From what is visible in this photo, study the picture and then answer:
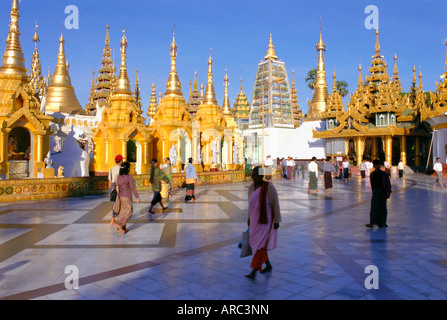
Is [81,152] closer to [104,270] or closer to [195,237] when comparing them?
[195,237]

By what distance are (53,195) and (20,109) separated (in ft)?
15.2

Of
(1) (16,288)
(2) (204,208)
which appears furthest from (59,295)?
(2) (204,208)

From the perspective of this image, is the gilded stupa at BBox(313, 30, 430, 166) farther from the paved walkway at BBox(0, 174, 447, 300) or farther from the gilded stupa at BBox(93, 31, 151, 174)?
the paved walkway at BBox(0, 174, 447, 300)

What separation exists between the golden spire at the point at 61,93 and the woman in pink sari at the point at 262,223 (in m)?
28.2

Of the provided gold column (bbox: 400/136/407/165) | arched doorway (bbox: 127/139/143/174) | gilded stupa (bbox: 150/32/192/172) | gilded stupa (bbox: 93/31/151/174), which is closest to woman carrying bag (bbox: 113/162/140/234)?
arched doorway (bbox: 127/139/143/174)

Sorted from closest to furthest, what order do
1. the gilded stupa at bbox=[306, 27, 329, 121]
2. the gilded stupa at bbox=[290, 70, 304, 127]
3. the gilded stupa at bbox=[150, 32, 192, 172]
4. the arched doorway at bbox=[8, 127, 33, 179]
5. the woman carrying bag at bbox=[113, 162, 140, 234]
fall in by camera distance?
the woman carrying bag at bbox=[113, 162, 140, 234], the arched doorway at bbox=[8, 127, 33, 179], the gilded stupa at bbox=[150, 32, 192, 172], the gilded stupa at bbox=[306, 27, 329, 121], the gilded stupa at bbox=[290, 70, 304, 127]

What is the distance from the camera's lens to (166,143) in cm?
2570

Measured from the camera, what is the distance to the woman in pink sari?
564cm

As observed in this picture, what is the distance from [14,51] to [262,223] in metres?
18.6

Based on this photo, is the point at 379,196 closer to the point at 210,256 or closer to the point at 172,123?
the point at 210,256

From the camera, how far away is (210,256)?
22.2 ft

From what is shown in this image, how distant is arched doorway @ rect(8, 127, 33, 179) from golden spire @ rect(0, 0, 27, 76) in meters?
3.05

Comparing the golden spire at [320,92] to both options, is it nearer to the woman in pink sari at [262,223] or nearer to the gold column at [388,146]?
the gold column at [388,146]

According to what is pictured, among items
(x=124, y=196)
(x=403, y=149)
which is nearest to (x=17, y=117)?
(x=124, y=196)
